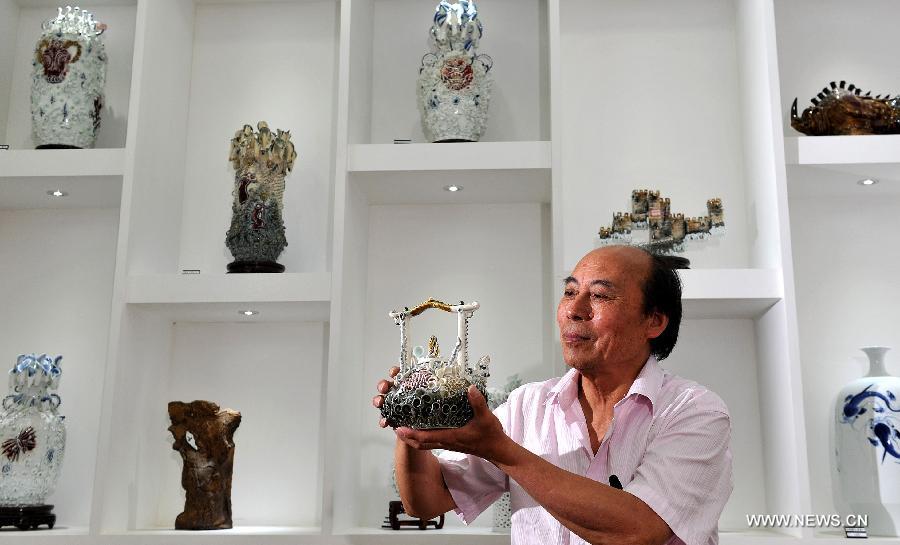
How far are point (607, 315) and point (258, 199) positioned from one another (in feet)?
3.86

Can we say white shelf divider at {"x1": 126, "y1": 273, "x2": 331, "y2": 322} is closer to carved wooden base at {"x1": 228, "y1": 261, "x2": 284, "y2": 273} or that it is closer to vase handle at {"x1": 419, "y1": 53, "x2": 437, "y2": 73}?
carved wooden base at {"x1": 228, "y1": 261, "x2": 284, "y2": 273}

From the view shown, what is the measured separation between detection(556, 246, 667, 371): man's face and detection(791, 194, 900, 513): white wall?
1.02 metres

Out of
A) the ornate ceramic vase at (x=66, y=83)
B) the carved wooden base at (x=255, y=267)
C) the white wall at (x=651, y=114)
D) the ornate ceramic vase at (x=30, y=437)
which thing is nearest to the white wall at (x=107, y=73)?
the ornate ceramic vase at (x=66, y=83)

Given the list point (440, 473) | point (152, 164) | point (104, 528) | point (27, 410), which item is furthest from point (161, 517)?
point (440, 473)

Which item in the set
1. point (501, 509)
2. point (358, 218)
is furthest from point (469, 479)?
point (358, 218)

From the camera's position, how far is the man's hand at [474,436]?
48.2 inches

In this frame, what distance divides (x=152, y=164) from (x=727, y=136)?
5.17 feet

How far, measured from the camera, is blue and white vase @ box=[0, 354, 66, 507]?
221 centimetres

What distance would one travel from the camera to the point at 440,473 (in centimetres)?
154

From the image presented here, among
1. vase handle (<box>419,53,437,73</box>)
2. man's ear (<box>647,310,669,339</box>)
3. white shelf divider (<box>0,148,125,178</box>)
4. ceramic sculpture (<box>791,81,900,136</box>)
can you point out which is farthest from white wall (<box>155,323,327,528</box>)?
ceramic sculpture (<box>791,81,900,136</box>)

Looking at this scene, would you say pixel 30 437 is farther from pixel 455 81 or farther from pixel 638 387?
pixel 638 387

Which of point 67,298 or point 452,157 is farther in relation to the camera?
point 67,298

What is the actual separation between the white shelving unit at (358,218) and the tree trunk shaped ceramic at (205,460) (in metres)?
0.10

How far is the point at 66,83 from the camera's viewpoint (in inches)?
95.3
